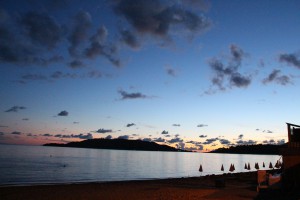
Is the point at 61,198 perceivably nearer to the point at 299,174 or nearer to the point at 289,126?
the point at 299,174

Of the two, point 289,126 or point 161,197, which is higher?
point 289,126

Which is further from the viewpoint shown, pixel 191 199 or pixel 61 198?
pixel 61 198

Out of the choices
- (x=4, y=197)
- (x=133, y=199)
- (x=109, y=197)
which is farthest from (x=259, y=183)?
(x=4, y=197)

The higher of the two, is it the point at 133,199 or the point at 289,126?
the point at 289,126

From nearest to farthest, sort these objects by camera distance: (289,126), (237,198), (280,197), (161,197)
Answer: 1. (280,197)
2. (237,198)
3. (161,197)
4. (289,126)

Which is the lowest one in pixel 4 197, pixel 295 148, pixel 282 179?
pixel 4 197

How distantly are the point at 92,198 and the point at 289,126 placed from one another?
15613 mm

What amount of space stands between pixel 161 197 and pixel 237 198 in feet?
16.3

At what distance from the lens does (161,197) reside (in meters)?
19.4

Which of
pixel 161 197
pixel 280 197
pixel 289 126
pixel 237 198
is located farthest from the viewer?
pixel 289 126

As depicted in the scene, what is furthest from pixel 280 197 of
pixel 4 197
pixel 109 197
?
pixel 4 197

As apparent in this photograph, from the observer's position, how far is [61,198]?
1978 cm

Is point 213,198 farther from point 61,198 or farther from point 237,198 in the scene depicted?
point 61,198

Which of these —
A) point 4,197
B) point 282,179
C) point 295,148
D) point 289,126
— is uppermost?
point 289,126
